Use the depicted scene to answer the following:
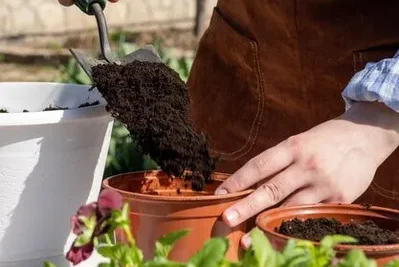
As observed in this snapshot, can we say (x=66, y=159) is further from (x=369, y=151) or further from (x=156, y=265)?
(x=156, y=265)

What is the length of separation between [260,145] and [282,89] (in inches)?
5.2

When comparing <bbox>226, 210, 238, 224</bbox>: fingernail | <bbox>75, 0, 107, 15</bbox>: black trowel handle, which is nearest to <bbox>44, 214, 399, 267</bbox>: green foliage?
<bbox>226, 210, 238, 224</bbox>: fingernail

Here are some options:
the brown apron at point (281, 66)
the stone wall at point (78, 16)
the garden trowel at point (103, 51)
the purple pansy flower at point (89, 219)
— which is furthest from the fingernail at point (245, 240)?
the stone wall at point (78, 16)

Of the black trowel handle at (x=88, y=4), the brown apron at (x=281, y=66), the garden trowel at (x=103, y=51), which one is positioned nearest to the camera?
the garden trowel at (x=103, y=51)

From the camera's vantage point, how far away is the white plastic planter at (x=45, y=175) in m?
1.37

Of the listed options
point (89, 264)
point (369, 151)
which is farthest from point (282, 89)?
point (89, 264)

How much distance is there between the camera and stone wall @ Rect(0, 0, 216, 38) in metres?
9.07

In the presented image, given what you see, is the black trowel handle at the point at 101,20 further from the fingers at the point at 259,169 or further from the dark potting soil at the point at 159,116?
the fingers at the point at 259,169

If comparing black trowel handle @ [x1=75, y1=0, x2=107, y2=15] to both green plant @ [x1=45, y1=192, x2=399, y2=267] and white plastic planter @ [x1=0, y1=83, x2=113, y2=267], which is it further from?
green plant @ [x1=45, y1=192, x2=399, y2=267]

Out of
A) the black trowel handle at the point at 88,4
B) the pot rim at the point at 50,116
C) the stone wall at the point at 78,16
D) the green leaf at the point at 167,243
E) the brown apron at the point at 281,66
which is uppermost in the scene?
the black trowel handle at the point at 88,4

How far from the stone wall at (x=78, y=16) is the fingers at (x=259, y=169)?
7.40 m

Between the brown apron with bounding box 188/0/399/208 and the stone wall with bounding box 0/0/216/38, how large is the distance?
22.0ft

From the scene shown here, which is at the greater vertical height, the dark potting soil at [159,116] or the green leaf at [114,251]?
the green leaf at [114,251]

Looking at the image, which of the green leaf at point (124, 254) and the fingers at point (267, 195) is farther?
the fingers at point (267, 195)
